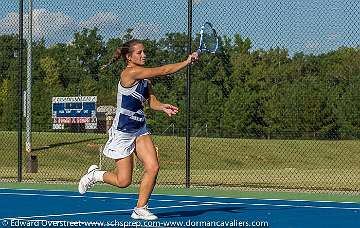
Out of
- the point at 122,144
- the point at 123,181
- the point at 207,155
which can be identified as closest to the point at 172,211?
the point at 123,181

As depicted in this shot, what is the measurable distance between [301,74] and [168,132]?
7.30 meters

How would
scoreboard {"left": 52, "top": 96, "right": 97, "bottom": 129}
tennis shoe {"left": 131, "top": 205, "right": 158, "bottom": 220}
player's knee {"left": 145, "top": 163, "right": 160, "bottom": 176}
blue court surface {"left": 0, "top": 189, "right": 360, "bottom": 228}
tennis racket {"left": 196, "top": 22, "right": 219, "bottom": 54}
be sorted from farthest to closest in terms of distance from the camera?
1. scoreboard {"left": 52, "top": 96, "right": 97, "bottom": 129}
2. tennis racket {"left": 196, "top": 22, "right": 219, "bottom": 54}
3. player's knee {"left": 145, "top": 163, "right": 160, "bottom": 176}
4. tennis shoe {"left": 131, "top": 205, "right": 158, "bottom": 220}
5. blue court surface {"left": 0, "top": 189, "right": 360, "bottom": 228}

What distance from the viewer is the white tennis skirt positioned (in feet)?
29.7

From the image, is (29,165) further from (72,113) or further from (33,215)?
(33,215)

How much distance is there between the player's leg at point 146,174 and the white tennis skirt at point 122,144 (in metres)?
0.08

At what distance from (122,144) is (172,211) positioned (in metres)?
1.41

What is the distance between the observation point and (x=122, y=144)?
905 cm

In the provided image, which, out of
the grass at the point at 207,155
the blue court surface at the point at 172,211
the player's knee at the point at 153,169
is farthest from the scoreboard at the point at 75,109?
the player's knee at the point at 153,169

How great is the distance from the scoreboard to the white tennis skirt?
1262cm

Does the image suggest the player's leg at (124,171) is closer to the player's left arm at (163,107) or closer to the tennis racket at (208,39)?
the player's left arm at (163,107)

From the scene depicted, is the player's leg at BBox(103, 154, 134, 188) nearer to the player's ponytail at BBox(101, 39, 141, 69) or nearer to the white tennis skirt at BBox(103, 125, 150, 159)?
the white tennis skirt at BBox(103, 125, 150, 159)

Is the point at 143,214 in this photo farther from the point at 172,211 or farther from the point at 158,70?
the point at 158,70

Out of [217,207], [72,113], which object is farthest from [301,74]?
[217,207]

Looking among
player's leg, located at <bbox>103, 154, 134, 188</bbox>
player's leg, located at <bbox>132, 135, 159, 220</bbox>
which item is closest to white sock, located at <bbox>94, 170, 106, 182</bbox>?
player's leg, located at <bbox>103, 154, 134, 188</bbox>
